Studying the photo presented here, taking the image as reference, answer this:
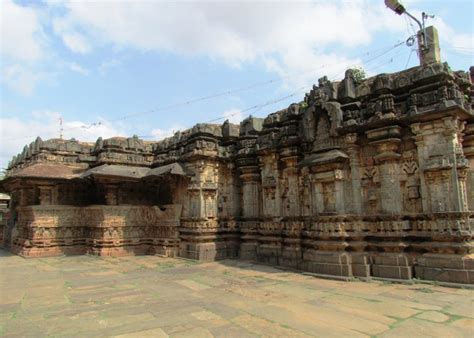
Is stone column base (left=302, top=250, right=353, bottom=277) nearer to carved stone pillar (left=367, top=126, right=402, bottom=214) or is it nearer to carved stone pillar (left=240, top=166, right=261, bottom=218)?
carved stone pillar (left=367, top=126, right=402, bottom=214)

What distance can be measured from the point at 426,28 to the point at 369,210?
5.69 meters

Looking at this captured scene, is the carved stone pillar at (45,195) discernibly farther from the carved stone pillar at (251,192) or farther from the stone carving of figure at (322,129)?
the stone carving of figure at (322,129)

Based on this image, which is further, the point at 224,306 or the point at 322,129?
the point at 322,129

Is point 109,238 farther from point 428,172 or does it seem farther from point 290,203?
point 428,172

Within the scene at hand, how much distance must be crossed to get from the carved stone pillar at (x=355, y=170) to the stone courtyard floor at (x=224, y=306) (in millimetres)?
2187

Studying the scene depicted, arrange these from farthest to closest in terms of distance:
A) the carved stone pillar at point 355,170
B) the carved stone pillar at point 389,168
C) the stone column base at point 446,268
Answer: the carved stone pillar at point 355,170, the carved stone pillar at point 389,168, the stone column base at point 446,268

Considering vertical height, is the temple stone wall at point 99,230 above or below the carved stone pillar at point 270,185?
below

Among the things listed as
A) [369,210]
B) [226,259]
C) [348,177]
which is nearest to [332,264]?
[369,210]

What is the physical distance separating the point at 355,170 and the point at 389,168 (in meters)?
0.93

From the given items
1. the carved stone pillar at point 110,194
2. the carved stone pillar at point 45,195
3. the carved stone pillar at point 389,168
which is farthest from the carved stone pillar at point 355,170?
the carved stone pillar at point 45,195

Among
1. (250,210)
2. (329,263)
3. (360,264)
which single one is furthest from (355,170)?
(250,210)

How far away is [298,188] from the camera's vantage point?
1170 cm

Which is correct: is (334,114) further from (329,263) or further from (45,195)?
(45,195)

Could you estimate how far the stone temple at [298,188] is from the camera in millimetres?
8500
